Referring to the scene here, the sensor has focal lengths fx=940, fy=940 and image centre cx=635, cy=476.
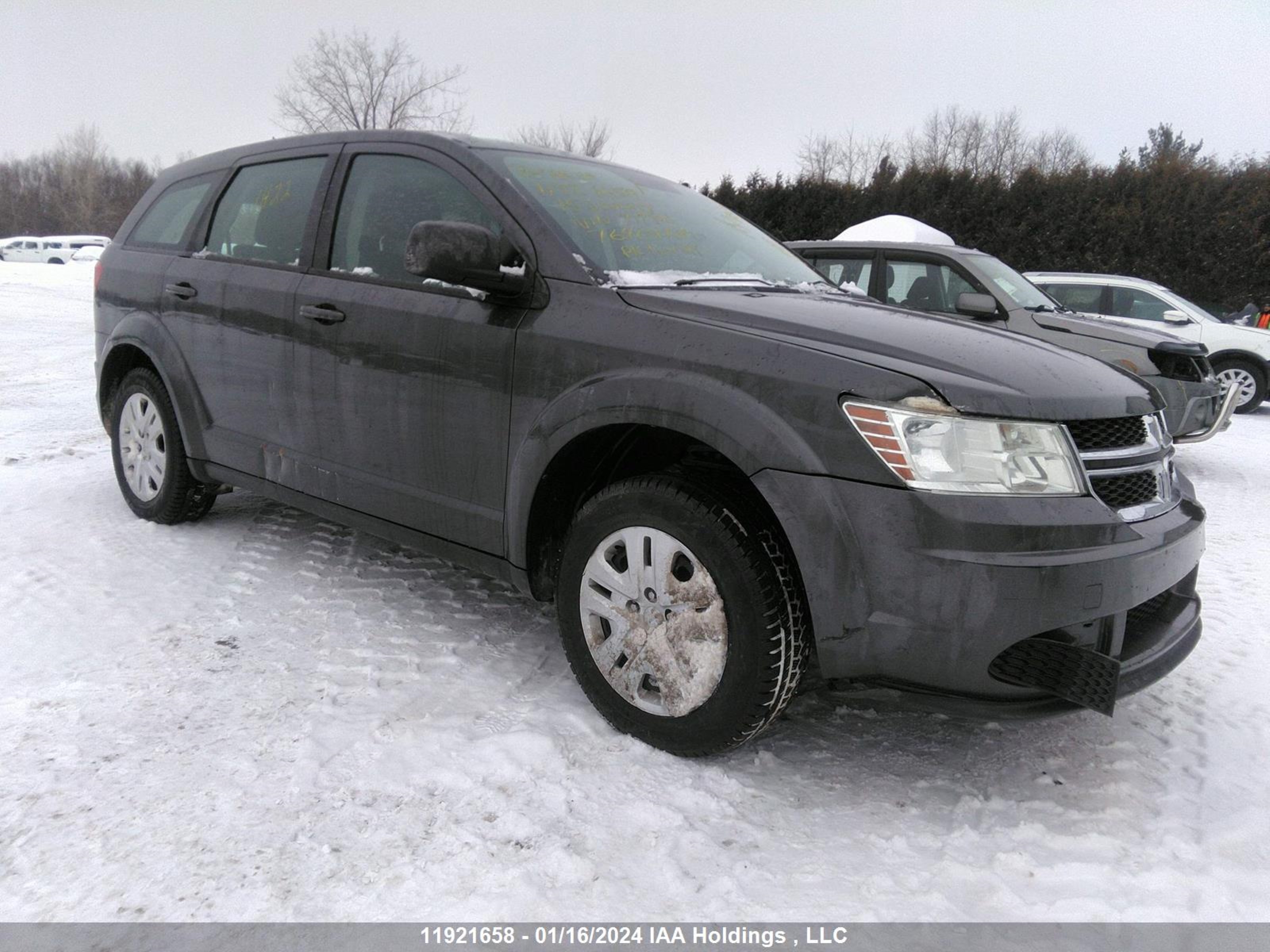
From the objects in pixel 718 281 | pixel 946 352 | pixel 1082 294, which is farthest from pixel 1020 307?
pixel 946 352

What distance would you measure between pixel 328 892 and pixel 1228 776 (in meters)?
2.45

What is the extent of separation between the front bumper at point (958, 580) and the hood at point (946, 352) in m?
0.25

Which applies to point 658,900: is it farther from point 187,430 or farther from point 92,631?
point 187,430

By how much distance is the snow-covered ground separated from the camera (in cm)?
209

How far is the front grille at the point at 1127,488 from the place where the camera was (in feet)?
7.72

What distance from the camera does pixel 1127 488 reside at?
7.99 ft

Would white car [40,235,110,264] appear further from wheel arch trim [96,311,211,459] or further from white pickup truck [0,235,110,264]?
wheel arch trim [96,311,211,459]

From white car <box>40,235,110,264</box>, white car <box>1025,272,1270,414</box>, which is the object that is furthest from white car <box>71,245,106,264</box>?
white car <box>1025,272,1270,414</box>

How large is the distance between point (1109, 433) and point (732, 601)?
1.08 metres

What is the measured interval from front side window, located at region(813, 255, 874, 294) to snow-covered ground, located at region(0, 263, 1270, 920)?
4212 mm

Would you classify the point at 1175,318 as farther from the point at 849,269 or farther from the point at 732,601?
the point at 732,601

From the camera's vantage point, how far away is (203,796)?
7.79 ft

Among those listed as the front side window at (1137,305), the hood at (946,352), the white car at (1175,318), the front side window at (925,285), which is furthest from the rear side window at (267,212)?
the front side window at (1137,305)
